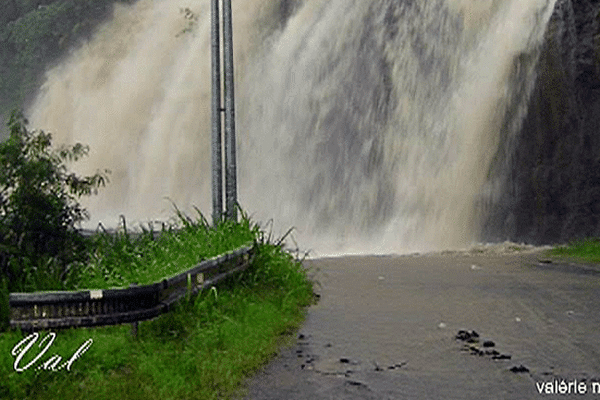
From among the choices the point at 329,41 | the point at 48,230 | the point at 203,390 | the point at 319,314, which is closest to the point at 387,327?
the point at 319,314

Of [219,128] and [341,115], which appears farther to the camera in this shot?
[341,115]

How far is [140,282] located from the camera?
30.3ft

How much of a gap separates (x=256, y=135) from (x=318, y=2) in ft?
17.8

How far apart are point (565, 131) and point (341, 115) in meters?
8.16

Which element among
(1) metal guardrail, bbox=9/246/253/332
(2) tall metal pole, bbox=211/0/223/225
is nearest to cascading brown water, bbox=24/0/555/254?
(2) tall metal pole, bbox=211/0/223/225

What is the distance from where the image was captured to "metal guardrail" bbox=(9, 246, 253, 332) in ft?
20.3

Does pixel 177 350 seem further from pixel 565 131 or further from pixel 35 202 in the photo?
pixel 565 131

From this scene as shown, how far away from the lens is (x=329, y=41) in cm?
3048

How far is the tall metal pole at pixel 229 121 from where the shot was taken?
12461mm

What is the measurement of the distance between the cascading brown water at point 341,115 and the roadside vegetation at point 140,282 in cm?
1256

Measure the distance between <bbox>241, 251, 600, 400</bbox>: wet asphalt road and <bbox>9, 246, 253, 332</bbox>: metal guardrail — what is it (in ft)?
3.58

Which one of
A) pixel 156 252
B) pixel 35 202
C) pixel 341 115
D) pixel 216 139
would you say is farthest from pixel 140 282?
pixel 341 115

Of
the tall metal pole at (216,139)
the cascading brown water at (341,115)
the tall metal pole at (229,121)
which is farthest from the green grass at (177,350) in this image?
the cascading brown water at (341,115)

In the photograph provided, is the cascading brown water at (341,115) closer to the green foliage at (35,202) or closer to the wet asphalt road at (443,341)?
the wet asphalt road at (443,341)
